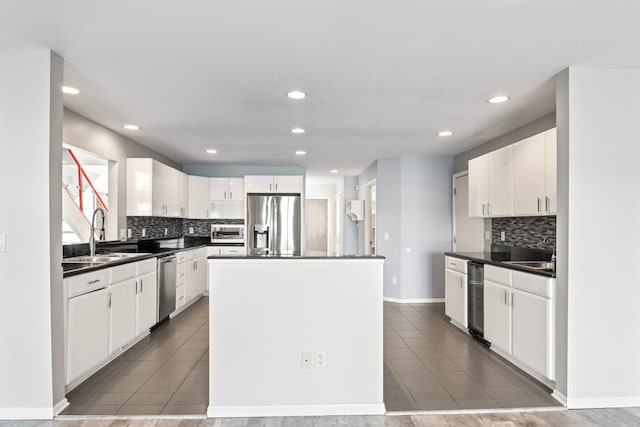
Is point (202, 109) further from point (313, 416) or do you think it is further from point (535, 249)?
point (535, 249)

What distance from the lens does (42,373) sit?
2.47 meters

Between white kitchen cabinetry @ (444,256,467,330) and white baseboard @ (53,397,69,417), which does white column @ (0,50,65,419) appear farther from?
white kitchen cabinetry @ (444,256,467,330)

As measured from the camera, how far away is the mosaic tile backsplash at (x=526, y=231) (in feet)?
12.9

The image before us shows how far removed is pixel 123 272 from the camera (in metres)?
3.64

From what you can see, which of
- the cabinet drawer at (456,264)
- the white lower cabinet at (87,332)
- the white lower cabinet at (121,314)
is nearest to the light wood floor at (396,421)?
the white lower cabinet at (87,332)

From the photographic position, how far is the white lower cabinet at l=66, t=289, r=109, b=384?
2812 mm

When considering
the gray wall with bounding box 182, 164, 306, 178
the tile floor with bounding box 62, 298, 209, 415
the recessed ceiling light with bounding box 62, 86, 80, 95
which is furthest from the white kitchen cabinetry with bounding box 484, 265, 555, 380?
the gray wall with bounding box 182, 164, 306, 178

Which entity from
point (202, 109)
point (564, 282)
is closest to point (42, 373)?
point (202, 109)

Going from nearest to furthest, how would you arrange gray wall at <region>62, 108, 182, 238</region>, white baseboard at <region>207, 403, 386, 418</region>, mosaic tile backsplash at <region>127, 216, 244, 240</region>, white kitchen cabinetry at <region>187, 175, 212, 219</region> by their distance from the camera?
1. white baseboard at <region>207, 403, 386, 418</region>
2. gray wall at <region>62, 108, 182, 238</region>
3. mosaic tile backsplash at <region>127, 216, 244, 240</region>
4. white kitchen cabinetry at <region>187, 175, 212, 219</region>

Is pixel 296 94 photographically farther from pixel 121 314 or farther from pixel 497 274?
pixel 121 314

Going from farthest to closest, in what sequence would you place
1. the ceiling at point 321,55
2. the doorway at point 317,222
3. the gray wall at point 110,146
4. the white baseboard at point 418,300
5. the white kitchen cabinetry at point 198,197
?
1. the doorway at point 317,222
2. the white kitchen cabinetry at point 198,197
3. the white baseboard at point 418,300
4. the gray wall at point 110,146
5. the ceiling at point 321,55

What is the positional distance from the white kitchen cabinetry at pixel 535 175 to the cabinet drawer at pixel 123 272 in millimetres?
3835

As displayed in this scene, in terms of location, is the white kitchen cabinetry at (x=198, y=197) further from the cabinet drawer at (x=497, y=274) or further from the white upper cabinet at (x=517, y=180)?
the cabinet drawer at (x=497, y=274)

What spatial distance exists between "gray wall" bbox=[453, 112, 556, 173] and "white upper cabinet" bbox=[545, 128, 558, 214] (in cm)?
49
